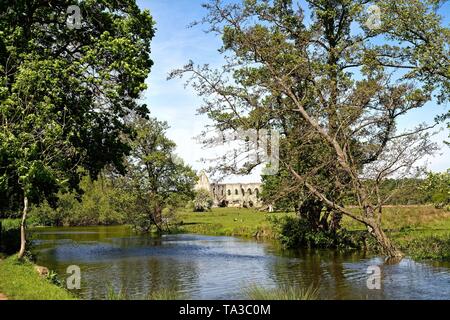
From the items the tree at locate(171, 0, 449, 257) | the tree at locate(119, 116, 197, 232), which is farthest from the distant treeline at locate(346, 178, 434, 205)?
the tree at locate(119, 116, 197, 232)

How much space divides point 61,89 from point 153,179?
3793cm

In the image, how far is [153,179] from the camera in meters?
63.2

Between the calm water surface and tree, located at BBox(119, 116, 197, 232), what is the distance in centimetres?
2414

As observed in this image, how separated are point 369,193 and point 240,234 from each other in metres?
23.9

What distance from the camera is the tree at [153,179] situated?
62.1 m

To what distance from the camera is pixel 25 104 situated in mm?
24438

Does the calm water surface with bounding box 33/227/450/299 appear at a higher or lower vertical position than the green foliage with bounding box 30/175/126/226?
lower

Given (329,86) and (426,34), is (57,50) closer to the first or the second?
(329,86)

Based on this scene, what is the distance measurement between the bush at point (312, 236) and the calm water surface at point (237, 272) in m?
1.90

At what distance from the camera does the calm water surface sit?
20231 mm

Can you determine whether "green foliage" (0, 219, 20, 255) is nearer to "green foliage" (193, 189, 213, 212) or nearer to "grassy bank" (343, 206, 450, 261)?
"grassy bank" (343, 206, 450, 261)

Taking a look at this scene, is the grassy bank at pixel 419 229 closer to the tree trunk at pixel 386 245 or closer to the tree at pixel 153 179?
the tree trunk at pixel 386 245

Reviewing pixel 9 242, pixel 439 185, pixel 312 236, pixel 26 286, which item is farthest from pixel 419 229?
pixel 26 286

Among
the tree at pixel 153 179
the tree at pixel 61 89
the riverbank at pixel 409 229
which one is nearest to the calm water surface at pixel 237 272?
the riverbank at pixel 409 229
